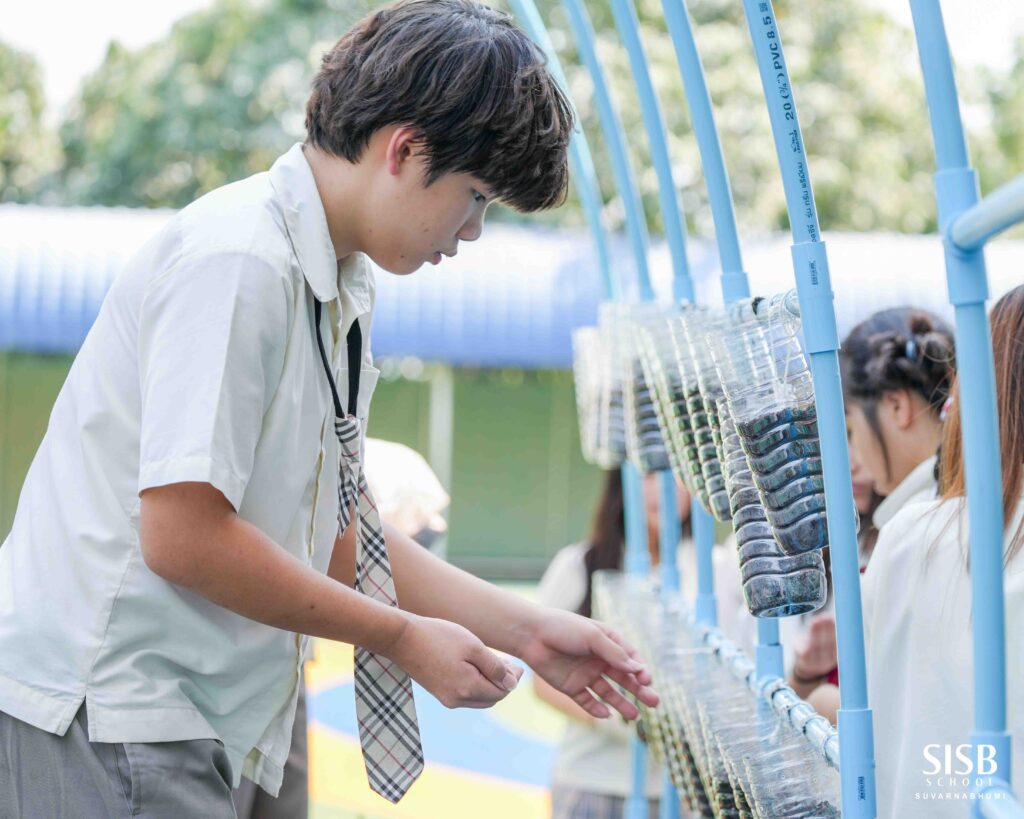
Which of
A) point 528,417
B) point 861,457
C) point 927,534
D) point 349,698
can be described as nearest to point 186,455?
point 927,534

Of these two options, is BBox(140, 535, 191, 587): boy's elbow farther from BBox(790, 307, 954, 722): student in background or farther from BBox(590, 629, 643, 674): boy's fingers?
BBox(790, 307, 954, 722): student in background

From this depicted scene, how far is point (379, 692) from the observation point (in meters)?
1.58

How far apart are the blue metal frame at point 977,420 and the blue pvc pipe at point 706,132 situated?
2.26ft

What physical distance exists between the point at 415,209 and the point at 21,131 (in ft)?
55.2

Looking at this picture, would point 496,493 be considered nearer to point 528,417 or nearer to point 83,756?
point 528,417

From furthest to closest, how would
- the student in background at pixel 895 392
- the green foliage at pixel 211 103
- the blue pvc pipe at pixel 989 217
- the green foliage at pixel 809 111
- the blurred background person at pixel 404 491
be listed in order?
the green foliage at pixel 211 103, the green foliage at pixel 809 111, the blurred background person at pixel 404 491, the student in background at pixel 895 392, the blue pvc pipe at pixel 989 217

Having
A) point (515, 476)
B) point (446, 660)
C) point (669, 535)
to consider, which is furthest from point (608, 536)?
point (515, 476)

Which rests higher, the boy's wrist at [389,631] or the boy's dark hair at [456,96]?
the boy's dark hair at [456,96]

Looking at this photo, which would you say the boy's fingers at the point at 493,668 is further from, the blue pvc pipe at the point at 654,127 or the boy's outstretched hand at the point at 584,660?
the blue pvc pipe at the point at 654,127

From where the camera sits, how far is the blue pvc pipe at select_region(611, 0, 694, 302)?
2.13m

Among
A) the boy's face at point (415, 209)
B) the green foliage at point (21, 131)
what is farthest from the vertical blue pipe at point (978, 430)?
the green foliage at point (21, 131)

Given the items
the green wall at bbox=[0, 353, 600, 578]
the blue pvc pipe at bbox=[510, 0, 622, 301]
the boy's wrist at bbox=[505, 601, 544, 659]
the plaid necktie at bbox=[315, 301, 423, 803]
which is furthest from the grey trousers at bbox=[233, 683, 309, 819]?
the green wall at bbox=[0, 353, 600, 578]

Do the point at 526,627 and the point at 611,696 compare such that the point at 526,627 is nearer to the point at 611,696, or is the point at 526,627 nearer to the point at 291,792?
the point at 611,696

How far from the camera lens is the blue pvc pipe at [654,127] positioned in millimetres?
2133
